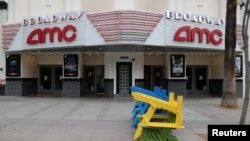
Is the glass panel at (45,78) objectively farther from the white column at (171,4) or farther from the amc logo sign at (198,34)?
the amc logo sign at (198,34)

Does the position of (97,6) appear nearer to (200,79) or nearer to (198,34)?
(198,34)

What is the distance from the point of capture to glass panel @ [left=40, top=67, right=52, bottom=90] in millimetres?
27906

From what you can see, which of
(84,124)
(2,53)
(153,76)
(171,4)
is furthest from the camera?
(153,76)

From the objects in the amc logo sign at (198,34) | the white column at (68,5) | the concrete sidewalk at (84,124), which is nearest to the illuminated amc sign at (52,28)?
the white column at (68,5)

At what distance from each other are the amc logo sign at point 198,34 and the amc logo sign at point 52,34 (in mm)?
6364

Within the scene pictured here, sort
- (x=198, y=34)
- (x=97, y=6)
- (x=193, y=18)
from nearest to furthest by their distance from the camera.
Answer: (x=193, y=18)
(x=198, y=34)
(x=97, y=6)

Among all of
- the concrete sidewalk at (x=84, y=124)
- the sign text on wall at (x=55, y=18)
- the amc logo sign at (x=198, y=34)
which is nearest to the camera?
the concrete sidewalk at (x=84, y=124)

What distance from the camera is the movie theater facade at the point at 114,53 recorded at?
20.3 m

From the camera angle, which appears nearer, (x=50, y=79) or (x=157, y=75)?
(x=157, y=75)

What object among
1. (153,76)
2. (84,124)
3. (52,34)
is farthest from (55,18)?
(84,124)

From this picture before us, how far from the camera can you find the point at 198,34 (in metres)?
21.8

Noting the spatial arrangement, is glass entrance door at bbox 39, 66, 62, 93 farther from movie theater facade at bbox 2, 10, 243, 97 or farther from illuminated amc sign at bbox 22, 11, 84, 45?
illuminated amc sign at bbox 22, 11, 84, 45

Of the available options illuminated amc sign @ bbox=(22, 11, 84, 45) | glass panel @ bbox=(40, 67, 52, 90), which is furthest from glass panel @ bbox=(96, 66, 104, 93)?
illuminated amc sign @ bbox=(22, 11, 84, 45)

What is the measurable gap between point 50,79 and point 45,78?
0.41 meters
